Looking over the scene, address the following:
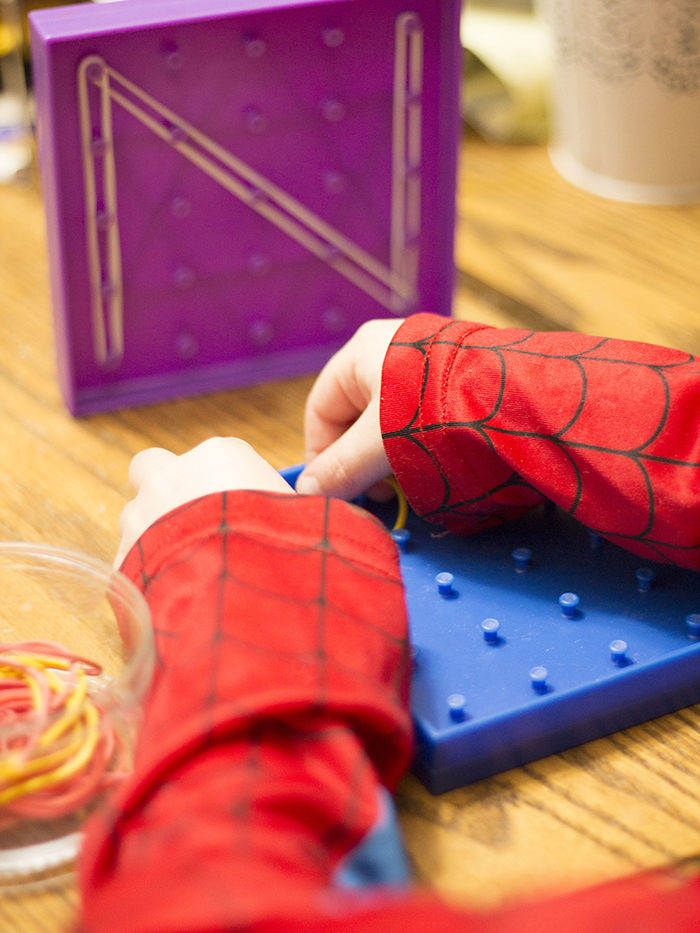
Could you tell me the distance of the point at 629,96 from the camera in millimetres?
737

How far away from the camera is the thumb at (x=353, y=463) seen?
0.47 m

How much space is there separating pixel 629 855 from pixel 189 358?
0.38 m

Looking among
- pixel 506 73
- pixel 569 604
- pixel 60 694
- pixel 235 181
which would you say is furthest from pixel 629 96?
pixel 60 694

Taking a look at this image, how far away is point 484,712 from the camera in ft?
1.29

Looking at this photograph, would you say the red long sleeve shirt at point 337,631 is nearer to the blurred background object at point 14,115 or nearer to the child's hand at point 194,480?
the child's hand at point 194,480

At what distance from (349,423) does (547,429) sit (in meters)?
0.12

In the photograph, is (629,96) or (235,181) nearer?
(235,181)

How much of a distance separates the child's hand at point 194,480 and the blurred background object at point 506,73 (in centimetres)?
53

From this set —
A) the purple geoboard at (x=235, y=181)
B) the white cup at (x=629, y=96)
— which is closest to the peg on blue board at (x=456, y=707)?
the purple geoboard at (x=235, y=181)

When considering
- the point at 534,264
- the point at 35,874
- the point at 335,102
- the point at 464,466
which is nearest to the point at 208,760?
the point at 35,874

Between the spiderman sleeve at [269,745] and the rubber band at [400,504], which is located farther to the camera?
the rubber band at [400,504]

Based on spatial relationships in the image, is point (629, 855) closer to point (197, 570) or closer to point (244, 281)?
point (197, 570)

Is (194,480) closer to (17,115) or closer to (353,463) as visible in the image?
(353,463)

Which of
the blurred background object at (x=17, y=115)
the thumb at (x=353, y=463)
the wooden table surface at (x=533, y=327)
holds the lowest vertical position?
the wooden table surface at (x=533, y=327)
